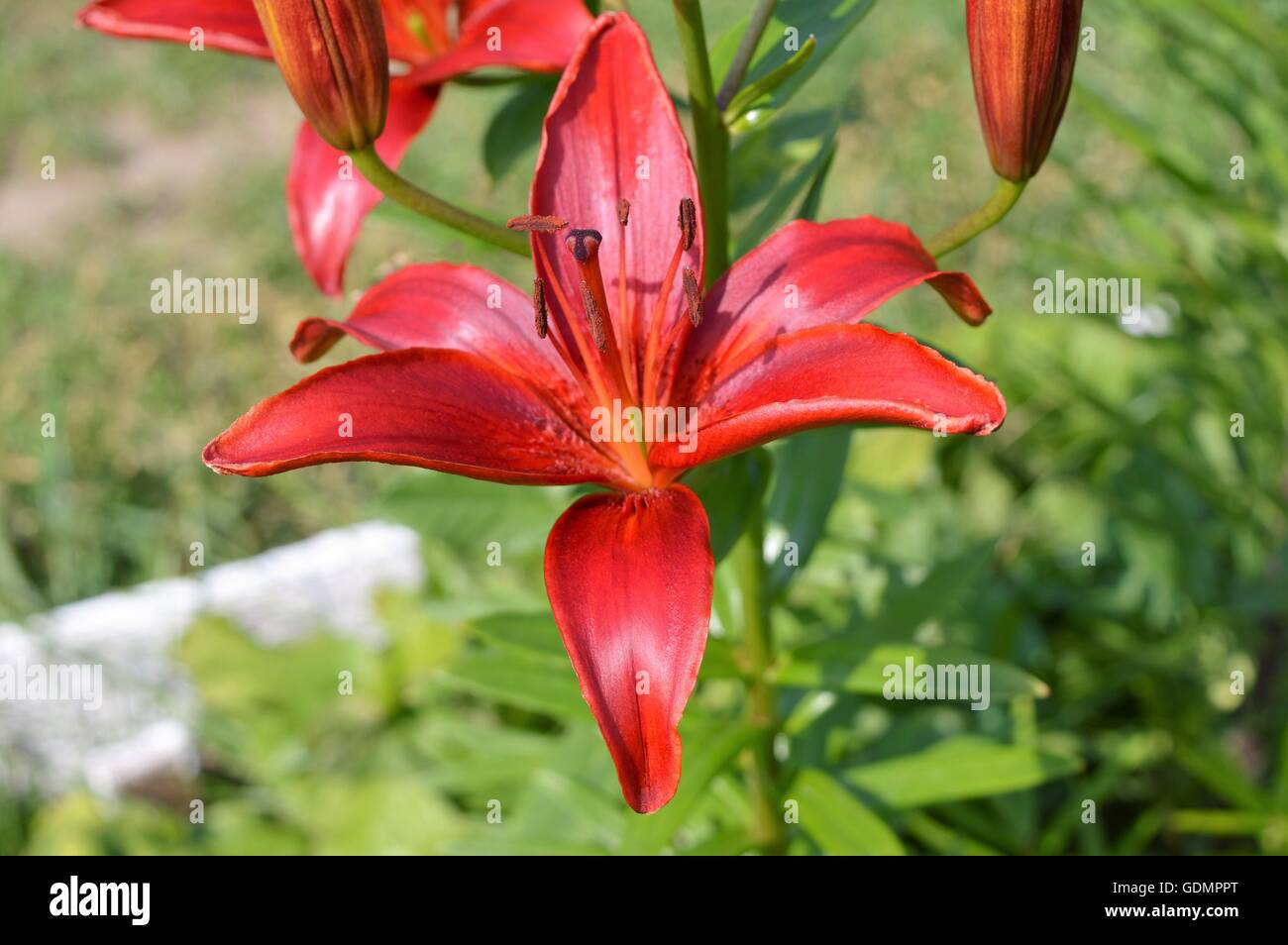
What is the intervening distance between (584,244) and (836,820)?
1.86ft

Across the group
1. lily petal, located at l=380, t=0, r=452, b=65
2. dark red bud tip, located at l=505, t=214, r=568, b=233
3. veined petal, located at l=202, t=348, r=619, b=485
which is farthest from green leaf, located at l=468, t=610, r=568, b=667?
lily petal, located at l=380, t=0, r=452, b=65

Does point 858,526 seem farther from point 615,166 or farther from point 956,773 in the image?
point 615,166

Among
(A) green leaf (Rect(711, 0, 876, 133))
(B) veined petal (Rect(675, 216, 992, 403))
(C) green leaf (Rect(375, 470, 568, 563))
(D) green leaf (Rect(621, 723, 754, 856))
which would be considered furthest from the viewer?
(C) green leaf (Rect(375, 470, 568, 563))

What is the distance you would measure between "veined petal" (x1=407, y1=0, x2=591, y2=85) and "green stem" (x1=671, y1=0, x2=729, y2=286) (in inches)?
3.8

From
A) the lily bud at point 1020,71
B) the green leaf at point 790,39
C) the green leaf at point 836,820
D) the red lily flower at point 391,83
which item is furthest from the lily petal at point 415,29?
the green leaf at point 836,820

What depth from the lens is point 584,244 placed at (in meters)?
0.83

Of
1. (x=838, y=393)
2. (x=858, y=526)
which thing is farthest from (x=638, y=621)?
(x=858, y=526)

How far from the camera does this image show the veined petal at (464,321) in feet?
2.88

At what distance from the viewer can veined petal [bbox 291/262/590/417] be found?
2.88 ft

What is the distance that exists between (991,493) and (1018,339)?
0.28m

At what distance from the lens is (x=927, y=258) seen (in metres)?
0.80

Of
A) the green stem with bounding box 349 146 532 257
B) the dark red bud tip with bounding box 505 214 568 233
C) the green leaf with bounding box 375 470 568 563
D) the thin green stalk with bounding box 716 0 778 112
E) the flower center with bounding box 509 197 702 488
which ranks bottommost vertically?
the green leaf with bounding box 375 470 568 563

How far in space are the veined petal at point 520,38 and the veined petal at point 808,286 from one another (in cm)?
21

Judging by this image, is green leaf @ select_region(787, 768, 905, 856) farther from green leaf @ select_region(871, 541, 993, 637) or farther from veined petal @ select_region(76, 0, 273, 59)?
veined petal @ select_region(76, 0, 273, 59)
